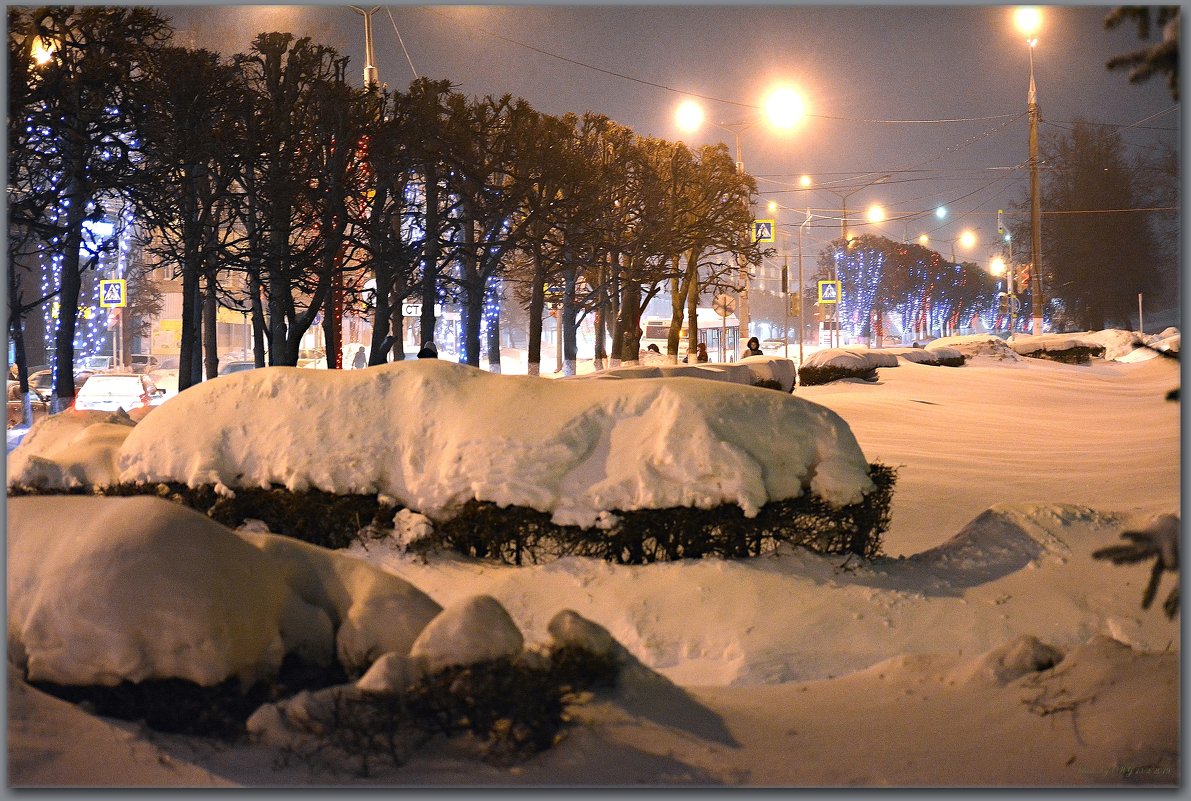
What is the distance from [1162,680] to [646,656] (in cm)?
248

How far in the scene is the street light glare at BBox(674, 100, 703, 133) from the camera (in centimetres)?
3059

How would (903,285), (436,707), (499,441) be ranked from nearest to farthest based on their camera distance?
(436,707) → (499,441) → (903,285)

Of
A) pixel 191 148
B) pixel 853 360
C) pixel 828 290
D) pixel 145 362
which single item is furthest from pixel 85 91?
pixel 145 362

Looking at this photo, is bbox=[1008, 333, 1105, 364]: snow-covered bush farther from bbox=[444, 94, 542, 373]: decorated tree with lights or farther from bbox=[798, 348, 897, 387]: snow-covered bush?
bbox=[444, 94, 542, 373]: decorated tree with lights

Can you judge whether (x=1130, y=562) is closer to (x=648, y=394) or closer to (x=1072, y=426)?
(x=648, y=394)

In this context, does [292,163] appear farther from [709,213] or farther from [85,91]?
[709,213]

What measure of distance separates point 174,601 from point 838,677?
3285mm

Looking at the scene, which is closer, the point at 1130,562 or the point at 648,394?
the point at 1130,562

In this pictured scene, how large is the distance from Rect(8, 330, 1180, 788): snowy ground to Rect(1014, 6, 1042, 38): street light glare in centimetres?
310

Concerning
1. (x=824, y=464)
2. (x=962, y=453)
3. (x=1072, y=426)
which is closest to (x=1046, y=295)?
(x=1072, y=426)

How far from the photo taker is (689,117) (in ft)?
103

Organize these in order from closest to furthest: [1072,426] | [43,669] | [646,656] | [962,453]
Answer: [43,669] → [646,656] → [962,453] → [1072,426]

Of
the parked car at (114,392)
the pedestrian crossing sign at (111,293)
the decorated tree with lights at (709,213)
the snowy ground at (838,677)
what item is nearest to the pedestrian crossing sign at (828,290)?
the decorated tree with lights at (709,213)

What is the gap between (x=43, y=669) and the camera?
4.56 meters
